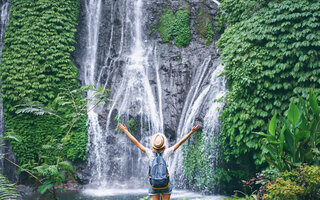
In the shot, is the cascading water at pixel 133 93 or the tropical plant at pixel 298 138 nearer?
the tropical plant at pixel 298 138

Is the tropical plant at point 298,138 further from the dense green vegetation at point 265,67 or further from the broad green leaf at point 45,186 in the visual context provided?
the broad green leaf at point 45,186

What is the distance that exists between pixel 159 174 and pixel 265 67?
174 inches

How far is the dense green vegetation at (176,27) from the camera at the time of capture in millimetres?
11820

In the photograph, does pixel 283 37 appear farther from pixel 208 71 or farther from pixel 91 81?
pixel 91 81

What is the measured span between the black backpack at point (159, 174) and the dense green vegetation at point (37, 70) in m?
7.83

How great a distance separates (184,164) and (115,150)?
9.86 feet

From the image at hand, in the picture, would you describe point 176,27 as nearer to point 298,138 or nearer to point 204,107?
point 204,107

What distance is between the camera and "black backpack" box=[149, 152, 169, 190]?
336cm

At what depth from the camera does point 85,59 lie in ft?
41.4

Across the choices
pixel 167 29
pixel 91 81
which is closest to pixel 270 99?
pixel 167 29

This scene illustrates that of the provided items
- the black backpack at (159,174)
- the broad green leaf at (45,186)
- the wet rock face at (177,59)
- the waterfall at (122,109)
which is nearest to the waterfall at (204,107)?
the wet rock face at (177,59)

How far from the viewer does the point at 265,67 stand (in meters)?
6.56

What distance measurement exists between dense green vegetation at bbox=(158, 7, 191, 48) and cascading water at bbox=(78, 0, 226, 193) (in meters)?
0.59

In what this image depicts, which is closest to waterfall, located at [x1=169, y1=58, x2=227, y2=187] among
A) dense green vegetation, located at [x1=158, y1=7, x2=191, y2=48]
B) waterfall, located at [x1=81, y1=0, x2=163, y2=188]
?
waterfall, located at [x1=81, y1=0, x2=163, y2=188]
